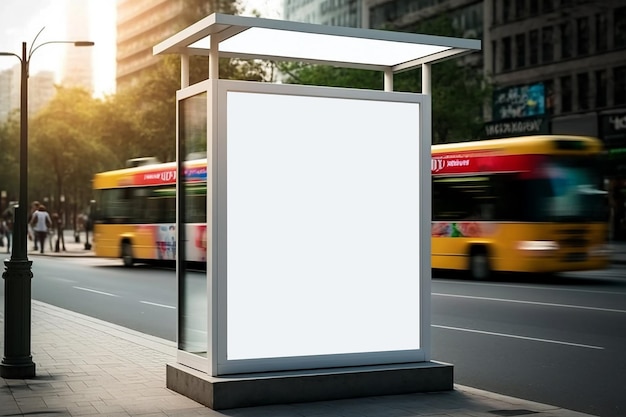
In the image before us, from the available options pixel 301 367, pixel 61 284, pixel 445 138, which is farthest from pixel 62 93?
pixel 301 367

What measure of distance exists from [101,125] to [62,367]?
2158 inches

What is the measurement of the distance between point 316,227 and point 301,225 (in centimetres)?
13

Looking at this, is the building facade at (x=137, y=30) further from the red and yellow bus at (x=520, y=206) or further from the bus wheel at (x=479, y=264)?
the bus wheel at (x=479, y=264)

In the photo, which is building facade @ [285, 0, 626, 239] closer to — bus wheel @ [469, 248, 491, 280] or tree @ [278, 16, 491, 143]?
tree @ [278, 16, 491, 143]

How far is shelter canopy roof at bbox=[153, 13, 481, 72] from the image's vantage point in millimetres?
6969

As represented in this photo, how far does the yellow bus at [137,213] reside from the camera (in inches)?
1109

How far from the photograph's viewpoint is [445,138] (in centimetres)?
4762

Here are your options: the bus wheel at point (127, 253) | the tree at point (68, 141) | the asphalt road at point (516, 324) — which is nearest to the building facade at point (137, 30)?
the tree at point (68, 141)

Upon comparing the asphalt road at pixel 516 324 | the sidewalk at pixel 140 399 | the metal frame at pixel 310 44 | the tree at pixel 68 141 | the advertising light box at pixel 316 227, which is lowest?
the asphalt road at pixel 516 324

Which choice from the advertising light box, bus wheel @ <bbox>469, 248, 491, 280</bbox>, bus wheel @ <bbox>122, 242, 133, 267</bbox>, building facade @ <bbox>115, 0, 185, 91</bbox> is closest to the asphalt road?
bus wheel @ <bbox>469, 248, 491, 280</bbox>

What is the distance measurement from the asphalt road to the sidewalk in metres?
0.92

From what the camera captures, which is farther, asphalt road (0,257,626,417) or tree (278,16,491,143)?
tree (278,16,491,143)

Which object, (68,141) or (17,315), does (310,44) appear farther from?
(68,141)

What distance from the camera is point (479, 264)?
850 inches
